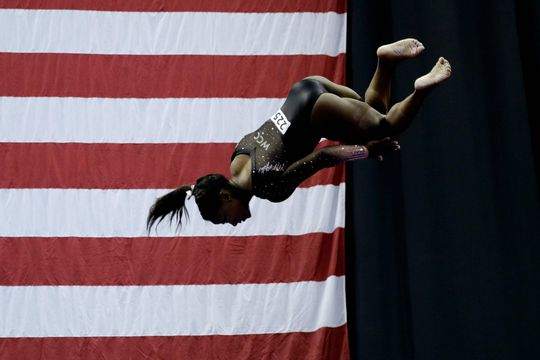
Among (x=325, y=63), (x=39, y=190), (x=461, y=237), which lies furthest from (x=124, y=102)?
(x=461, y=237)

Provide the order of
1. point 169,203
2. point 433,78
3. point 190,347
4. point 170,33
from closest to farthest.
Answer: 1. point 433,78
2. point 169,203
3. point 190,347
4. point 170,33

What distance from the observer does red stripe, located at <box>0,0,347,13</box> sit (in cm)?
445

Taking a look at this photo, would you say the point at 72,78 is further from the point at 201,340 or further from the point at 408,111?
the point at 408,111

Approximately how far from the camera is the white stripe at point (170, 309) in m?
4.11

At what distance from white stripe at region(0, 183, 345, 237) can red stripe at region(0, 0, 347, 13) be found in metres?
1.08

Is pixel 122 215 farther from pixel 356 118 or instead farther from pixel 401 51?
pixel 401 51

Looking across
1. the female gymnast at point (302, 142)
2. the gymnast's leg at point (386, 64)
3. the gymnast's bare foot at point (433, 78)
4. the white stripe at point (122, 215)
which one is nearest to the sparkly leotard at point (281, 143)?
the female gymnast at point (302, 142)

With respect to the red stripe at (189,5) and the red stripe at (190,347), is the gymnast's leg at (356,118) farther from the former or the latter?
the red stripe at (189,5)

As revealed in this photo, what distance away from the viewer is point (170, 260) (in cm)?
419

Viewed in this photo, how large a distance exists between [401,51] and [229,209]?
88 cm

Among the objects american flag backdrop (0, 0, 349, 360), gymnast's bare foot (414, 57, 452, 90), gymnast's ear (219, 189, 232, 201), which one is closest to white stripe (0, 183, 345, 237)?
american flag backdrop (0, 0, 349, 360)

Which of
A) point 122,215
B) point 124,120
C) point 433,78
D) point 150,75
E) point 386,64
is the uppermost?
point 150,75

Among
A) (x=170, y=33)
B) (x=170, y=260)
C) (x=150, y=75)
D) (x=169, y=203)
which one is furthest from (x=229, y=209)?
(x=170, y=33)

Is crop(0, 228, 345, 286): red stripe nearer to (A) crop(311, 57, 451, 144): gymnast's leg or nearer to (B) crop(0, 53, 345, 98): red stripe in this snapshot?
(B) crop(0, 53, 345, 98): red stripe
